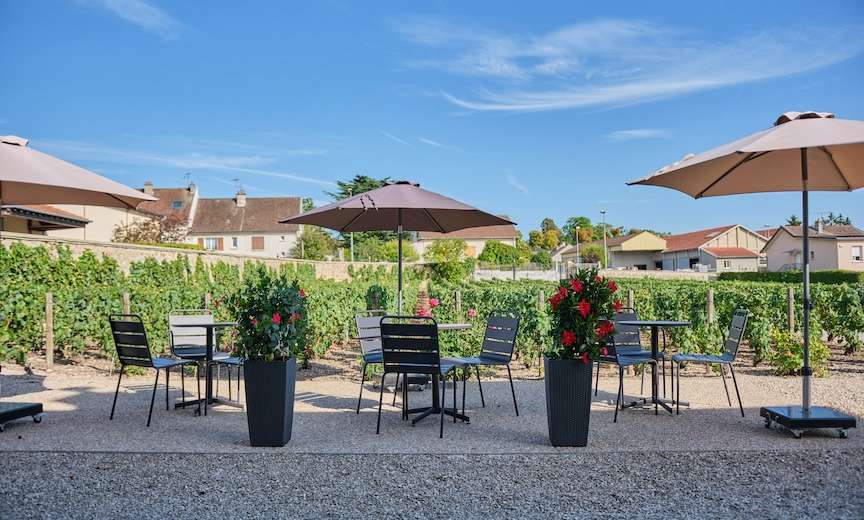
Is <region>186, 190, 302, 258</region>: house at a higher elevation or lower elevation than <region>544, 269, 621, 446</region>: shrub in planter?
higher

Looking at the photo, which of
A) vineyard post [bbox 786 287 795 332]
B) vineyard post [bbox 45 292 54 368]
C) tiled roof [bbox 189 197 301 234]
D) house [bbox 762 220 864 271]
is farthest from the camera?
tiled roof [bbox 189 197 301 234]

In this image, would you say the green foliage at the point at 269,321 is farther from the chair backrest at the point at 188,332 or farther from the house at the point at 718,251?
the house at the point at 718,251

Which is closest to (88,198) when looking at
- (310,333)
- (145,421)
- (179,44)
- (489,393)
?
(145,421)

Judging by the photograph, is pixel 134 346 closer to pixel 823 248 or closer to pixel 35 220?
pixel 35 220

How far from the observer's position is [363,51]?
1642 cm

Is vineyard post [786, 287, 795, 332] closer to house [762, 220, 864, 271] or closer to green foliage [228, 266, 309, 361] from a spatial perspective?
green foliage [228, 266, 309, 361]

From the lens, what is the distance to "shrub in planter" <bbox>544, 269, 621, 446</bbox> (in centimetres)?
447

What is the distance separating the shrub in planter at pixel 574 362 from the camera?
4.47 metres

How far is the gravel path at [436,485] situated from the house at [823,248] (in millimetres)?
46734

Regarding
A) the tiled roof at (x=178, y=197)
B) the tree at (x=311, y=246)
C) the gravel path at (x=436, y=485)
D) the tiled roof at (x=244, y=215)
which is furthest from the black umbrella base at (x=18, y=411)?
the tiled roof at (x=178, y=197)

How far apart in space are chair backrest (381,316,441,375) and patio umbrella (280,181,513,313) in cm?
141

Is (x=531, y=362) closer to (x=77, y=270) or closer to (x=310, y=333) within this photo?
(x=310, y=333)

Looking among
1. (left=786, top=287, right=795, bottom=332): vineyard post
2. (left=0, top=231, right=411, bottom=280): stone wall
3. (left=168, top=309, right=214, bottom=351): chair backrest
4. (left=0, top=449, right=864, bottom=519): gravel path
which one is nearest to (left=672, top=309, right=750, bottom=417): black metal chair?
(left=0, top=449, right=864, bottom=519): gravel path

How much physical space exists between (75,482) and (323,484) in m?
→ 1.53
